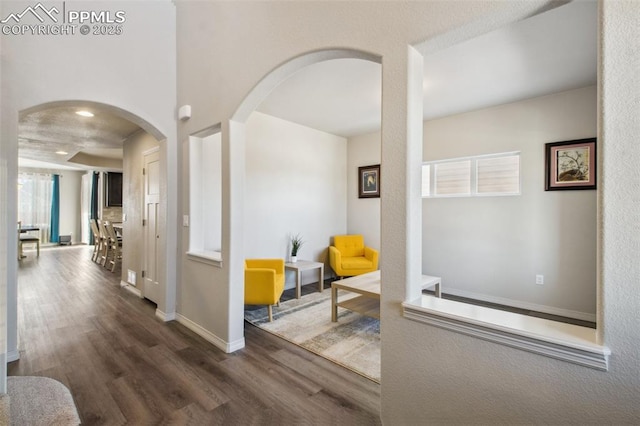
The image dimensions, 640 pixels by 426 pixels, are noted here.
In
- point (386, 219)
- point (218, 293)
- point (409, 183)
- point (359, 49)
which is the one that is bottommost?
point (218, 293)

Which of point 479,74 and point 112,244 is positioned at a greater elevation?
point 479,74

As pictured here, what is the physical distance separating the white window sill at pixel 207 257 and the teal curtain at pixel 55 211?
33.4 ft

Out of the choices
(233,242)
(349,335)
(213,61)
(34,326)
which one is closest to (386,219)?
(233,242)

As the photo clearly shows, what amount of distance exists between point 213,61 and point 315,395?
3.06m

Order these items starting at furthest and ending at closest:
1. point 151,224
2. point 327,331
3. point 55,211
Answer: point 55,211 → point 151,224 → point 327,331

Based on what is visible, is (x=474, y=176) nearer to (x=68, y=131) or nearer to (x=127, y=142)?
(x=127, y=142)

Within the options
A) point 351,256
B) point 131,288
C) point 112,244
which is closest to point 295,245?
point 351,256

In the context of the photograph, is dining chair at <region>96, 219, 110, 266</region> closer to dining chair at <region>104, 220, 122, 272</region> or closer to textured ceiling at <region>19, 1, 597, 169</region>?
dining chair at <region>104, 220, 122, 272</region>

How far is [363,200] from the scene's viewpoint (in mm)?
5418

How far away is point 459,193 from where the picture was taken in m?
4.31

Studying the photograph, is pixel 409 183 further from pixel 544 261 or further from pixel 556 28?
pixel 544 261

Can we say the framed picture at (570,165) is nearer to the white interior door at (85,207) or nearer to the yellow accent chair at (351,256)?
the yellow accent chair at (351,256)

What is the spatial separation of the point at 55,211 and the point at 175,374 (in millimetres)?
11131

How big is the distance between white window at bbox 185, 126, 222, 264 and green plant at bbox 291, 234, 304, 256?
121cm
